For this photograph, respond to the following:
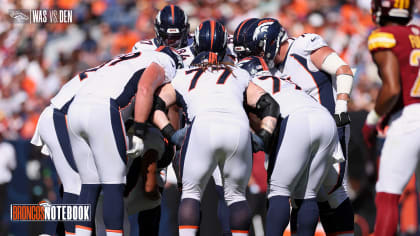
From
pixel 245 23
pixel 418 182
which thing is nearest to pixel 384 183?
pixel 418 182

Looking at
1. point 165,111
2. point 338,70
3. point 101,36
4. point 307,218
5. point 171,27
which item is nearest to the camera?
point 307,218

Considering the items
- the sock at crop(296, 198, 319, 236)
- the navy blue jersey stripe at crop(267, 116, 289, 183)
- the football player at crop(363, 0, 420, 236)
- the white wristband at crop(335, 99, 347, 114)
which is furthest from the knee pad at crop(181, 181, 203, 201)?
the white wristband at crop(335, 99, 347, 114)

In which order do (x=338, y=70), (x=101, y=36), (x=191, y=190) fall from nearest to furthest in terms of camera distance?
1. (x=191, y=190)
2. (x=338, y=70)
3. (x=101, y=36)

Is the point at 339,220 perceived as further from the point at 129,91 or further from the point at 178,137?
the point at 129,91

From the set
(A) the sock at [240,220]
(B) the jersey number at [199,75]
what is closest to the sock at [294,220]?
(A) the sock at [240,220]

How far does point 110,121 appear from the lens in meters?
5.08

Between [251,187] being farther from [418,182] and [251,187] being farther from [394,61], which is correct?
[394,61]

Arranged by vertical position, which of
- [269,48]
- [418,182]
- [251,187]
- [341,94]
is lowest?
[251,187]

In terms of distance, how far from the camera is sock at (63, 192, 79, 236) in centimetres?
538

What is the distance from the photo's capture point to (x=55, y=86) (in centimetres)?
1080

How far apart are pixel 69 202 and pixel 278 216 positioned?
1795mm

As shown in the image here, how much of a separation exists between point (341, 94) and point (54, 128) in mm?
2509

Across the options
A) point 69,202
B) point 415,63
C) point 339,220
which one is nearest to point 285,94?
point 415,63

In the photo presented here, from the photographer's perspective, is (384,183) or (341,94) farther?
(341,94)
